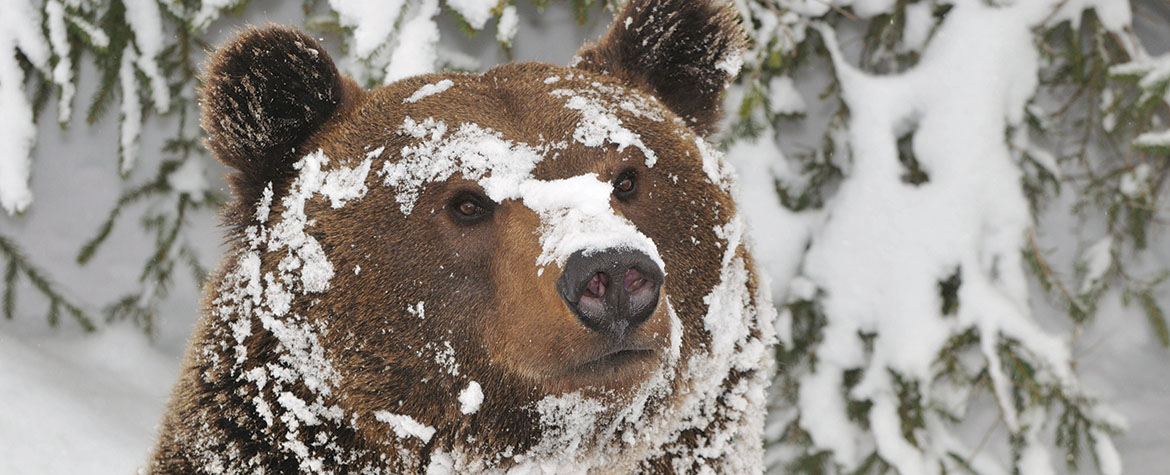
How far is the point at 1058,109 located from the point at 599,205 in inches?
130

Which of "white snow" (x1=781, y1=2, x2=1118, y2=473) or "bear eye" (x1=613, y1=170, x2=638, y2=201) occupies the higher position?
"bear eye" (x1=613, y1=170, x2=638, y2=201)

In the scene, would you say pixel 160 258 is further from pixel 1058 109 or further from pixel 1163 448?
pixel 1163 448

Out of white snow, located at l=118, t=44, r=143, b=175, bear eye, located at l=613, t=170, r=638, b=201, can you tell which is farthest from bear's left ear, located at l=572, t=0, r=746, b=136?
white snow, located at l=118, t=44, r=143, b=175

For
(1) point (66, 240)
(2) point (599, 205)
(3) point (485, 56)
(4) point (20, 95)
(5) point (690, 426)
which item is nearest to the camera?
(2) point (599, 205)

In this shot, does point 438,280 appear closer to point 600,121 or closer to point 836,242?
point 600,121

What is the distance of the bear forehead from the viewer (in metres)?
1.99

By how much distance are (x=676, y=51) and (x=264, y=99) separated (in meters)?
0.93

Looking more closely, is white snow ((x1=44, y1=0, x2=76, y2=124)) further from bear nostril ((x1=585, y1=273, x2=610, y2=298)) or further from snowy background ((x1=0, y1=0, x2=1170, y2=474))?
bear nostril ((x1=585, y1=273, x2=610, y2=298))

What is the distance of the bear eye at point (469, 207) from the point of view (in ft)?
6.36

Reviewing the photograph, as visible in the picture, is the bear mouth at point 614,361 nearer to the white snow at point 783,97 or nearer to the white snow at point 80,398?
the white snow at point 80,398

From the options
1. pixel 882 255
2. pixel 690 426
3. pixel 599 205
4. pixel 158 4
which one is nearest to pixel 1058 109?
pixel 882 255

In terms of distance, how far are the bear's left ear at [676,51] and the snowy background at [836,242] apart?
3.69 ft

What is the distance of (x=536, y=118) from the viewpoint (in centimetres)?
203

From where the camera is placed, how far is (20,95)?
142 inches
